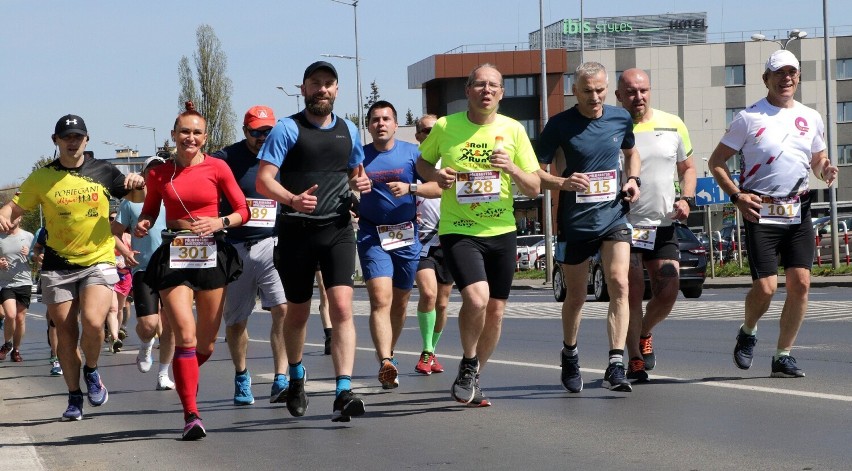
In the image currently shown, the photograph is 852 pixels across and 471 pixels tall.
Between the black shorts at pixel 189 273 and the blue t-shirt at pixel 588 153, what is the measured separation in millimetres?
2233

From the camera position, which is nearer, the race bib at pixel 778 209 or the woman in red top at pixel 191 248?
the woman in red top at pixel 191 248

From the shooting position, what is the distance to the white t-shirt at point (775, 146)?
9.88m

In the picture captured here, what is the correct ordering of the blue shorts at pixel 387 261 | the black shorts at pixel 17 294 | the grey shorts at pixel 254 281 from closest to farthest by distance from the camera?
the grey shorts at pixel 254 281, the blue shorts at pixel 387 261, the black shorts at pixel 17 294

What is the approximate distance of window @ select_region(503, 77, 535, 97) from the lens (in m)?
89.6

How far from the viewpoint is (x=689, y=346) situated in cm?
1374

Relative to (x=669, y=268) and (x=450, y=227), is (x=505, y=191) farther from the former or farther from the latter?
(x=669, y=268)

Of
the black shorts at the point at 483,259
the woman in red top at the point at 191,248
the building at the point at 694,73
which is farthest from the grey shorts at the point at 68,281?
the building at the point at 694,73

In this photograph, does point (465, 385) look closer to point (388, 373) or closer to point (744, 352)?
point (388, 373)

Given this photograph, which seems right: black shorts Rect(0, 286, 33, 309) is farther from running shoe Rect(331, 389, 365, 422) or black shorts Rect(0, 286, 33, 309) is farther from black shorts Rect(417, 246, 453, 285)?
running shoe Rect(331, 389, 365, 422)

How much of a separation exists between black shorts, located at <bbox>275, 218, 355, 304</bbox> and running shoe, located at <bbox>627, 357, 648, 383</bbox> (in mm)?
2356

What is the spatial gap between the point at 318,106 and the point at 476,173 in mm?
1063

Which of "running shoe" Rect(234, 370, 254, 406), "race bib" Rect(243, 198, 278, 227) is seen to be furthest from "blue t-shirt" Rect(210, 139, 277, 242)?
"running shoe" Rect(234, 370, 254, 406)

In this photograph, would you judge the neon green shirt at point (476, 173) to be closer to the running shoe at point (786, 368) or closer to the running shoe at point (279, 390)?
the running shoe at point (279, 390)

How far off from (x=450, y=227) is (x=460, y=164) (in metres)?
0.40
